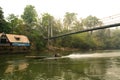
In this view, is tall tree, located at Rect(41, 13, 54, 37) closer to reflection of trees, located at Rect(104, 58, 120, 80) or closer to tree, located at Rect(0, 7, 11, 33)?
tree, located at Rect(0, 7, 11, 33)

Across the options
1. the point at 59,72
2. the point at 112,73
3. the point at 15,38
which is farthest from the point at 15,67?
the point at 15,38

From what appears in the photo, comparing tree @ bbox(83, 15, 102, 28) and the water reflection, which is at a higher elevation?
tree @ bbox(83, 15, 102, 28)

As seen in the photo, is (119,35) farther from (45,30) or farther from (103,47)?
(45,30)

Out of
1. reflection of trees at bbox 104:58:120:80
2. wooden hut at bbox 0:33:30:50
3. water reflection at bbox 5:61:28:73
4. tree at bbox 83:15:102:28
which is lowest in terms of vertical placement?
reflection of trees at bbox 104:58:120:80

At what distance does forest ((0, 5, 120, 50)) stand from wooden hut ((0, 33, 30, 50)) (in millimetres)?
4369

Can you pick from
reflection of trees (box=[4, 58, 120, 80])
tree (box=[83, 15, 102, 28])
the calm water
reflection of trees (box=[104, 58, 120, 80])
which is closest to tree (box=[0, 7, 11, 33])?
the calm water

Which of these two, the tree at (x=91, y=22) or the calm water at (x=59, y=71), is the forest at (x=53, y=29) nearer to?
the tree at (x=91, y=22)

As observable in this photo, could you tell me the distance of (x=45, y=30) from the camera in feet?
242

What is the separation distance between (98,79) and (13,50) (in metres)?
36.1

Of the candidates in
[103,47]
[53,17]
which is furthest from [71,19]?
[103,47]

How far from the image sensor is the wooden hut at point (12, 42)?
48119 millimetres

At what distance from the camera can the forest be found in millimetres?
61719

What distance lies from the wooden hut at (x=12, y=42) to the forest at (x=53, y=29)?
4.37m

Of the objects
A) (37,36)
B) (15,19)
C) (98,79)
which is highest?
(15,19)
